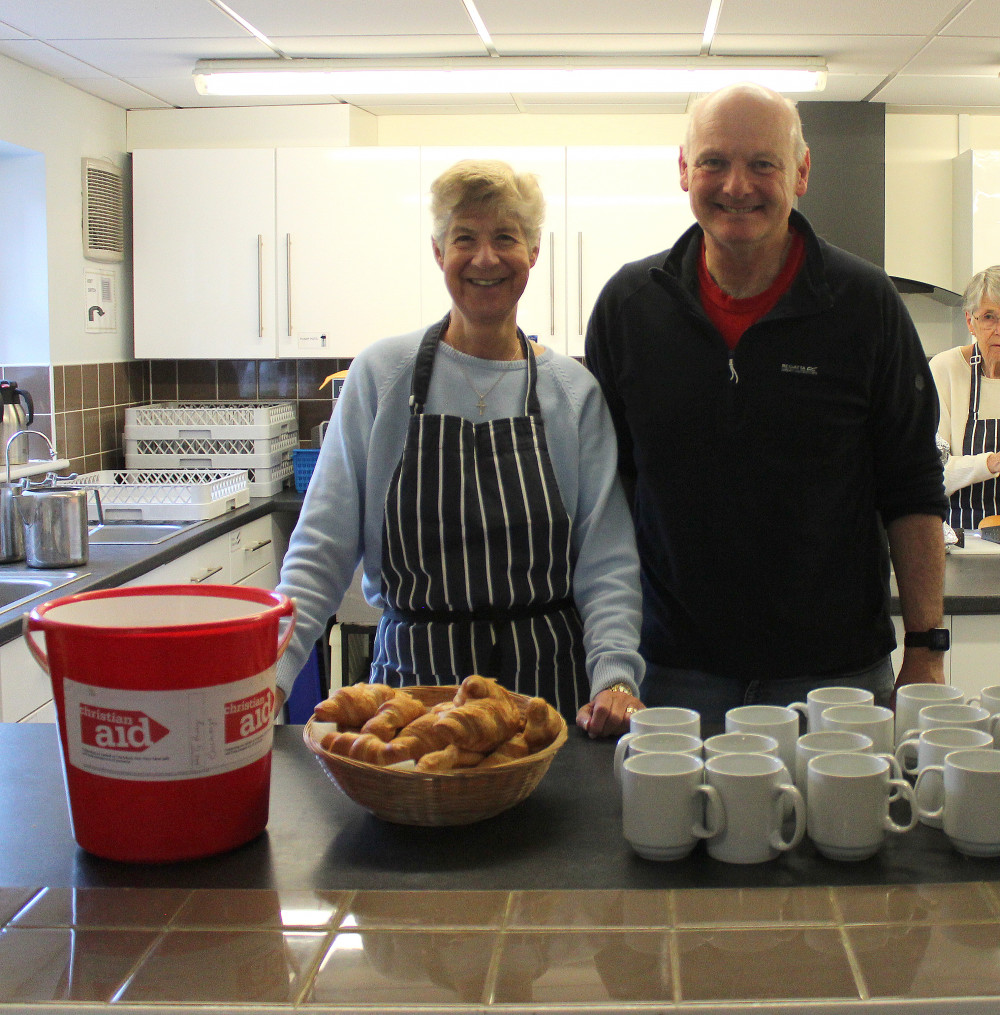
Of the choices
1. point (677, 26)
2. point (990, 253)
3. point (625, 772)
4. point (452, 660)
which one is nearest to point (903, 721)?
point (625, 772)

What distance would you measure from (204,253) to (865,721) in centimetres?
355

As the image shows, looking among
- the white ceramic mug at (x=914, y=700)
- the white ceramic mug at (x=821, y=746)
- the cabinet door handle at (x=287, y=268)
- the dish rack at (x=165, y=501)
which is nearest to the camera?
the white ceramic mug at (x=821, y=746)

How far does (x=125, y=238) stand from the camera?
4180 mm

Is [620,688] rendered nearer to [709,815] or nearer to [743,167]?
[709,815]

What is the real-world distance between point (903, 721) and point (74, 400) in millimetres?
3310

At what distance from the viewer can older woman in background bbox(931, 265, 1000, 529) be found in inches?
140

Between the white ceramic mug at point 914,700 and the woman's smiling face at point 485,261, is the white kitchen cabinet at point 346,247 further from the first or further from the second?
the white ceramic mug at point 914,700

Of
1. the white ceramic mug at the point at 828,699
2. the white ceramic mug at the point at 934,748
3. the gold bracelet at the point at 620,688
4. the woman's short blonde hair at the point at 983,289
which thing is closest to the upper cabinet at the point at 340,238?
the woman's short blonde hair at the point at 983,289

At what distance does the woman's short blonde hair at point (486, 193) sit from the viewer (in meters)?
1.52

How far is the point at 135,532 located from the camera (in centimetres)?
316

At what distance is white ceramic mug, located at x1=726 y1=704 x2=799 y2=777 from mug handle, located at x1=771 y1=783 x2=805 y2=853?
0.41ft

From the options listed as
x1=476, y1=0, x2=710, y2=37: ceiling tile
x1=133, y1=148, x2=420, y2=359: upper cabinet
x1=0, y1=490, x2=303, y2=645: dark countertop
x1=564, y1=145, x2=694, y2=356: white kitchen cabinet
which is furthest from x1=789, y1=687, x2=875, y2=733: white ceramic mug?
x1=133, y1=148, x2=420, y2=359: upper cabinet

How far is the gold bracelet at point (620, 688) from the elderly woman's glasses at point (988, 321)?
2764 mm

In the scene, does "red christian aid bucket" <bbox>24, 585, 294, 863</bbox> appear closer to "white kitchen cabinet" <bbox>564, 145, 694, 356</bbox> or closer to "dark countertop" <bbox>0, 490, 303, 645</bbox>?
"dark countertop" <bbox>0, 490, 303, 645</bbox>
